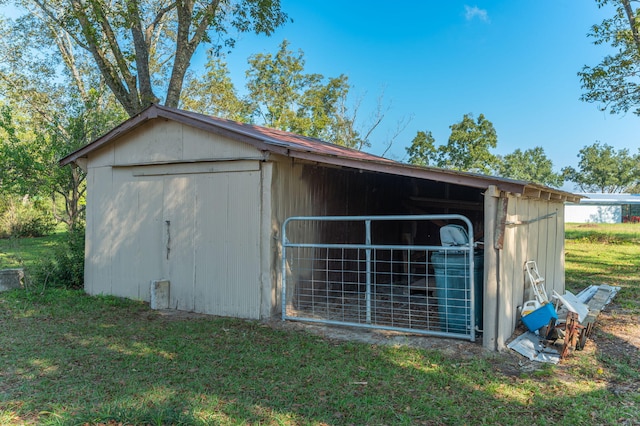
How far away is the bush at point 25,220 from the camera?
63.0 ft

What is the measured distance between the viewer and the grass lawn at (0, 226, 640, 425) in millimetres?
3219

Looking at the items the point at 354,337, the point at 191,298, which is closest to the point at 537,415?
the point at 354,337

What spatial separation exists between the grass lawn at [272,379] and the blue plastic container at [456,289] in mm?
730

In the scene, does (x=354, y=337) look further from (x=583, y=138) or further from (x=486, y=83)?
(x=583, y=138)

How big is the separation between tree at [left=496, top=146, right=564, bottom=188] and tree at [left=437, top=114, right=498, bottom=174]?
111 feet

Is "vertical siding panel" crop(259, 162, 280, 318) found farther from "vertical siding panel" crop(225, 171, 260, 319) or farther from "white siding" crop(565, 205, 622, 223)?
"white siding" crop(565, 205, 622, 223)

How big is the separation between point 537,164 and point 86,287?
236ft

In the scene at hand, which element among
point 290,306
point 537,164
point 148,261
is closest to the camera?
point 290,306

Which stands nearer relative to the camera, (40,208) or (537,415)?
(537,415)

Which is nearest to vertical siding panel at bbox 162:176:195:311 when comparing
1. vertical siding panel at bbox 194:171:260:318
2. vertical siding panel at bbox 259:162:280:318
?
vertical siding panel at bbox 194:171:260:318

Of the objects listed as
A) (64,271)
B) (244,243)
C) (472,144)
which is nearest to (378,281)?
(244,243)

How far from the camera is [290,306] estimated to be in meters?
6.55

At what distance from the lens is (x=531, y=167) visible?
66.7 meters

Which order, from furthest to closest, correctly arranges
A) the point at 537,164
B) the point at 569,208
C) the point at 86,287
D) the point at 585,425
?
the point at 537,164 < the point at 569,208 < the point at 86,287 < the point at 585,425
